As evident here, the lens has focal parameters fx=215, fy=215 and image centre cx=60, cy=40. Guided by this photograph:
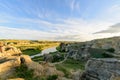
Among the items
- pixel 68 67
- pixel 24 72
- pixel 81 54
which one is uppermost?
pixel 24 72

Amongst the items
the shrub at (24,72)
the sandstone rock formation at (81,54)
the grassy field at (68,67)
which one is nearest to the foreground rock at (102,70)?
the grassy field at (68,67)

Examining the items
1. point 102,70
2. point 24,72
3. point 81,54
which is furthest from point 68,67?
point 81,54

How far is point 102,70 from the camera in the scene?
94.2ft

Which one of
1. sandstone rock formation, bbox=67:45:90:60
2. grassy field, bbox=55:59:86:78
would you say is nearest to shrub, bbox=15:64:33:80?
grassy field, bbox=55:59:86:78

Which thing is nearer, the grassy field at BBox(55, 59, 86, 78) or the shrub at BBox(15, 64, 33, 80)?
the shrub at BBox(15, 64, 33, 80)

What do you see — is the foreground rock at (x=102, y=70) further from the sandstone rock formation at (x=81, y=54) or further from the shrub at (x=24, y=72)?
the sandstone rock formation at (x=81, y=54)

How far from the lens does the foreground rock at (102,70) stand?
87.3 feet

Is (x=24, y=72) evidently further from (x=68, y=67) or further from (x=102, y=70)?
(x=68, y=67)

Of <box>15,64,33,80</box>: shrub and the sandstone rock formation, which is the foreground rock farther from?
the sandstone rock formation

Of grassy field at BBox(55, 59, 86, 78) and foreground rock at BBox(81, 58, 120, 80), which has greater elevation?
foreground rock at BBox(81, 58, 120, 80)

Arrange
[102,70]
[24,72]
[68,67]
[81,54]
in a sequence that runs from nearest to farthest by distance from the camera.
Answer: [102,70], [24,72], [68,67], [81,54]

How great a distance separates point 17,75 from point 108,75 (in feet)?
38.8

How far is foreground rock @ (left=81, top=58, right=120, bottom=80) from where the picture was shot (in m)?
26.6

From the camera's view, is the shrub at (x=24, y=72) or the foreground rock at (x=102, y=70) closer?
the foreground rock at (x=102, y=70)
